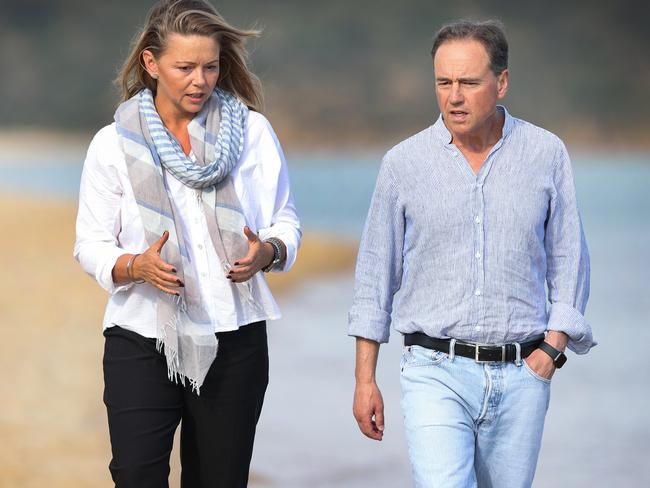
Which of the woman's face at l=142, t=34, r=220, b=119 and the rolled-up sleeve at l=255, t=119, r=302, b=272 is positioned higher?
the woman's face at l=142, t=34, r=220, b=119

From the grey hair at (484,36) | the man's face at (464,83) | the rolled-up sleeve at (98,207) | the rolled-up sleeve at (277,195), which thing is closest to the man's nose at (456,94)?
the man's face at (464,83)

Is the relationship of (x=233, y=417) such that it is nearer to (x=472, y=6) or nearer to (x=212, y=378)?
(x=212, y=378)

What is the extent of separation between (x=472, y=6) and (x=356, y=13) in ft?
20.3

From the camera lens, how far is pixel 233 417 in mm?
3312

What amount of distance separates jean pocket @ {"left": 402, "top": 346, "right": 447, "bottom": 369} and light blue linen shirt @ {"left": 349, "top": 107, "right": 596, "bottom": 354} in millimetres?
46

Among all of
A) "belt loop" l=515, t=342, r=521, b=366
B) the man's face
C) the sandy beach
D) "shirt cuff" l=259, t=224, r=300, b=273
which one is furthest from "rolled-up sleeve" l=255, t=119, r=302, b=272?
the sandy beach

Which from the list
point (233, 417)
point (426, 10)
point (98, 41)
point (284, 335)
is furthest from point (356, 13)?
point (233, 417)

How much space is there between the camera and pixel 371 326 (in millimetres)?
3131

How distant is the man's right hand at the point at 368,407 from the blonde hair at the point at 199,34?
826mm

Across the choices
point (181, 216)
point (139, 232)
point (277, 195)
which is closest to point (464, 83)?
point (277, 195)

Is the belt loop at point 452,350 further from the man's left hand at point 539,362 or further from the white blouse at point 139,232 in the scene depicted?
the white blouse at point 139,232

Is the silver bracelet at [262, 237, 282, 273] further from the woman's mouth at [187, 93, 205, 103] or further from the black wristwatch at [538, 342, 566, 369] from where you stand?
the black wristwatch at [538, 342, 566, 369]

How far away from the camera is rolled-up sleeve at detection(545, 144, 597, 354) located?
3088mm

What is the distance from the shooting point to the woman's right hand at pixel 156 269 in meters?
3.02
